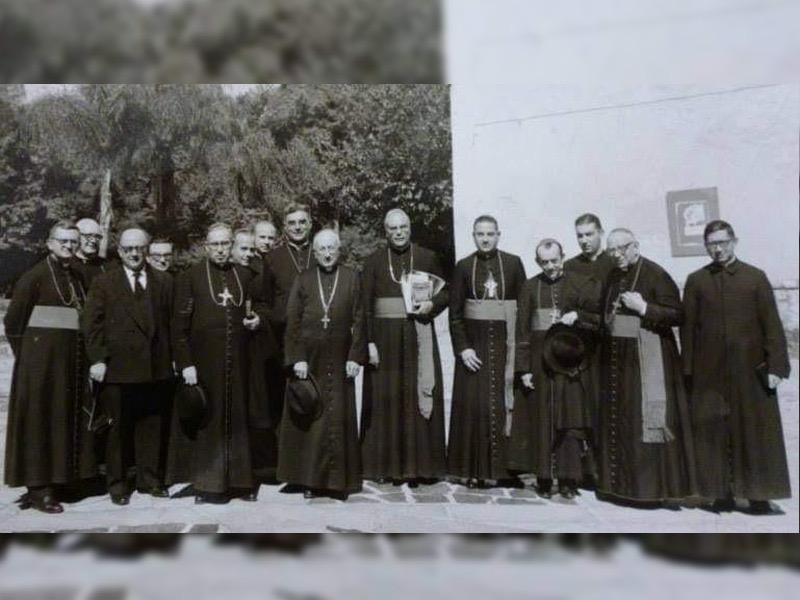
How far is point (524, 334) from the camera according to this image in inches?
244

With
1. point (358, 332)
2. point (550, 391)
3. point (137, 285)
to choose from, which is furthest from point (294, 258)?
point (550, 391)

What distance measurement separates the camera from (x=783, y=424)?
601 cm

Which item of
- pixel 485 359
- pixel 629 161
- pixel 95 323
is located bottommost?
pixel 485 359

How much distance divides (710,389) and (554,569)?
58.0 inches

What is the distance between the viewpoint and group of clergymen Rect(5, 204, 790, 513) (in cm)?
607

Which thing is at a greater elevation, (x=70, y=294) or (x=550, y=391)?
(x=70, y=294)

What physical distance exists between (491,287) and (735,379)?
161 centimetres

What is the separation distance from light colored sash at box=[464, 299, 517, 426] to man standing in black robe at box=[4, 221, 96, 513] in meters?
2.47

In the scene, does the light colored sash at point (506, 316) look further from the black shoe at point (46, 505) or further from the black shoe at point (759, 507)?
the black shoe at point (46, 505)

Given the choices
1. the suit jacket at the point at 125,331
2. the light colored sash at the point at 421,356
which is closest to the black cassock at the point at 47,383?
the suit jacket at the point at 125,331

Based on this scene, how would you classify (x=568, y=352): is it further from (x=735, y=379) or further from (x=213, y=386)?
(x=213, y=386)

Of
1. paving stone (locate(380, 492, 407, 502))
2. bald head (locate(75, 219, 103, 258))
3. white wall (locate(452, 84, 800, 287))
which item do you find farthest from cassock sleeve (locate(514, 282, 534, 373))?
bald head (locate(75, 219, 103, 258))

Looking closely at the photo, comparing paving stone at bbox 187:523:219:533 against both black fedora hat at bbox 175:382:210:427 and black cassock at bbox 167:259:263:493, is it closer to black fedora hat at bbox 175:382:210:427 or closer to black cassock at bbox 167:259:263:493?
black cassock at bbox 167:259:263:493

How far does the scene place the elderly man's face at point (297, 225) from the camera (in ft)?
20.4
